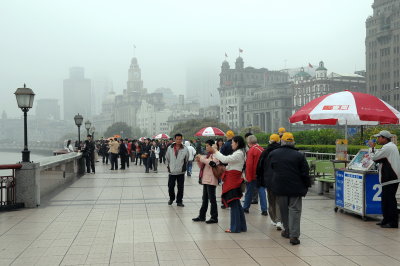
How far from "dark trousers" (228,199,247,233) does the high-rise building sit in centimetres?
9841

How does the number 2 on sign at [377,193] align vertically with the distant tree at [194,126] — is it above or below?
below

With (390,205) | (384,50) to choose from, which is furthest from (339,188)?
(384,50)

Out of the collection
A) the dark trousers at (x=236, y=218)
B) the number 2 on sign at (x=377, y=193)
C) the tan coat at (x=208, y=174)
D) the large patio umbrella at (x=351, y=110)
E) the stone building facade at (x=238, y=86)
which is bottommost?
the dark trousers at (x=236, y=218)

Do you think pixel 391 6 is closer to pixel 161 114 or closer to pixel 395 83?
pixel 395 83

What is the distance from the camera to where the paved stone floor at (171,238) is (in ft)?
23.2

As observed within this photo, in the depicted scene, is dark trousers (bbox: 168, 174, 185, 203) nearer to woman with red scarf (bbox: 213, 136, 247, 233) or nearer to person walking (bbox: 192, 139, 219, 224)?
person walking (bbox: 192, 139, 219, 224)

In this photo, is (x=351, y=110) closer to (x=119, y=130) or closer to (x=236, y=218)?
(x=236, y=218)

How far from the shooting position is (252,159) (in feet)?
34.1

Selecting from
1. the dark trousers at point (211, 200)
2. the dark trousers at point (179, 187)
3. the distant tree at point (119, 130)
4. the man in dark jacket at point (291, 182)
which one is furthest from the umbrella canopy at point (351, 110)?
the distant tree at point (119, 130)

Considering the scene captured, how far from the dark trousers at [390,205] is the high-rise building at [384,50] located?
9682 cm

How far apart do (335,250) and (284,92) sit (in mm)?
132699

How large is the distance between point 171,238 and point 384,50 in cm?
10735

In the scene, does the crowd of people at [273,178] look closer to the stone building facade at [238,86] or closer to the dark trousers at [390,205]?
the dark trousers at [390,205]

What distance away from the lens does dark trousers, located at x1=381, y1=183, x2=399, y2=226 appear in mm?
9391
